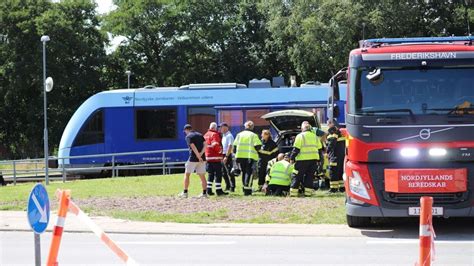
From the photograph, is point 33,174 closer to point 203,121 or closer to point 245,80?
point 203,121

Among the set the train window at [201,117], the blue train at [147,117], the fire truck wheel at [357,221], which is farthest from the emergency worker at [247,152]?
the train window at [201,117]

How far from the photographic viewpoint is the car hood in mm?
20219

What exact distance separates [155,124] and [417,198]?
64.2ft

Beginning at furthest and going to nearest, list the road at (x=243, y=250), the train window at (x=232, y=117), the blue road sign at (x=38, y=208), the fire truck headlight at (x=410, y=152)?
the train window at (x=232, y=117)
the fire truck headlight at (x=410, y=152)
the road at (x=243, y=250)
the blue road sign at (x=38, y=208)

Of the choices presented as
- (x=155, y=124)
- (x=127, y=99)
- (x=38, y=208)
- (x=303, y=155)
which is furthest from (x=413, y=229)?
(x=127, y=99)

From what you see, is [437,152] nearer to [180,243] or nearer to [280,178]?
[180,243]

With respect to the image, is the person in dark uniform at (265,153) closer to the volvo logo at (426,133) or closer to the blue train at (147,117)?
the volvo logo at (426,133)

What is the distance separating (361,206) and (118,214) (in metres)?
5.35

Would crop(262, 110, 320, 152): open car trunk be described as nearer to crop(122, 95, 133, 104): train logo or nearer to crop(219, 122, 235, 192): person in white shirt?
crop(219, 122, 235, 192): person in white shirt

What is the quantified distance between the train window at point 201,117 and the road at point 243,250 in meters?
16.6

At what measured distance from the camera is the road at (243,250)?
30.1ft

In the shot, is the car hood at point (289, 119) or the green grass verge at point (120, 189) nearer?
the green grass verge at point (120, 189)

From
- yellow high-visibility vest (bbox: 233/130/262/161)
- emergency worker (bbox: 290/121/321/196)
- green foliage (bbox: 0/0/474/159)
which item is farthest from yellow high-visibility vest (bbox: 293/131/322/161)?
green foliage (bbox: 0/0/474/159)

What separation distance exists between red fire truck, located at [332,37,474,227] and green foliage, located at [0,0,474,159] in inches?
1395
